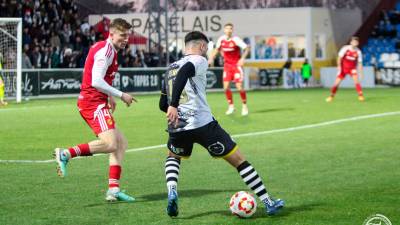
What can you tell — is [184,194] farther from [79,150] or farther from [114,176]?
[79,150]

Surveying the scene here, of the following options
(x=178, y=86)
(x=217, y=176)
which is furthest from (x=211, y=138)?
(x=217, y=176)

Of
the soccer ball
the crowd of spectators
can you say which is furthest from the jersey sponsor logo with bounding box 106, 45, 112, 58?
the crowd of spectators

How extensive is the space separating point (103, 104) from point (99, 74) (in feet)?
1.56

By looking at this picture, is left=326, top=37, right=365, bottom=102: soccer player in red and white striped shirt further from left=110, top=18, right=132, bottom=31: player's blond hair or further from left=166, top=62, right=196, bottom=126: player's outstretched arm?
left=166, top=62, right=196, bottom=126: player's outstretched arm

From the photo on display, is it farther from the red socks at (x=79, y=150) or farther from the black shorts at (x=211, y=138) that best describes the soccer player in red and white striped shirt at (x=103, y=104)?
the black shorts at (x=211, y=138)

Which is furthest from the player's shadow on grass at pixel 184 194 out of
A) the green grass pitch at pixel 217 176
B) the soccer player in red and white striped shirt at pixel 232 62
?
the soccer player in red and white striped shirt at pixel 232 62

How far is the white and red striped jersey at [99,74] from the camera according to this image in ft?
34.0

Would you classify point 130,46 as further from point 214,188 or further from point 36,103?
point 214,188

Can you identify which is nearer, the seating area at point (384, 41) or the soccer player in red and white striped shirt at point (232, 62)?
the soccer player in red and white striped shirt at point (232, 62)

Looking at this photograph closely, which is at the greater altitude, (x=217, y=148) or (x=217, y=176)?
(x=217, y=148)

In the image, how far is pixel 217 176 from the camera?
12641 mm

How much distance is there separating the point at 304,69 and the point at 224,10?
9.35 m

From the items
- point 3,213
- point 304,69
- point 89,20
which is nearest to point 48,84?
point 89,20

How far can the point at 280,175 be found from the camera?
1262cm
